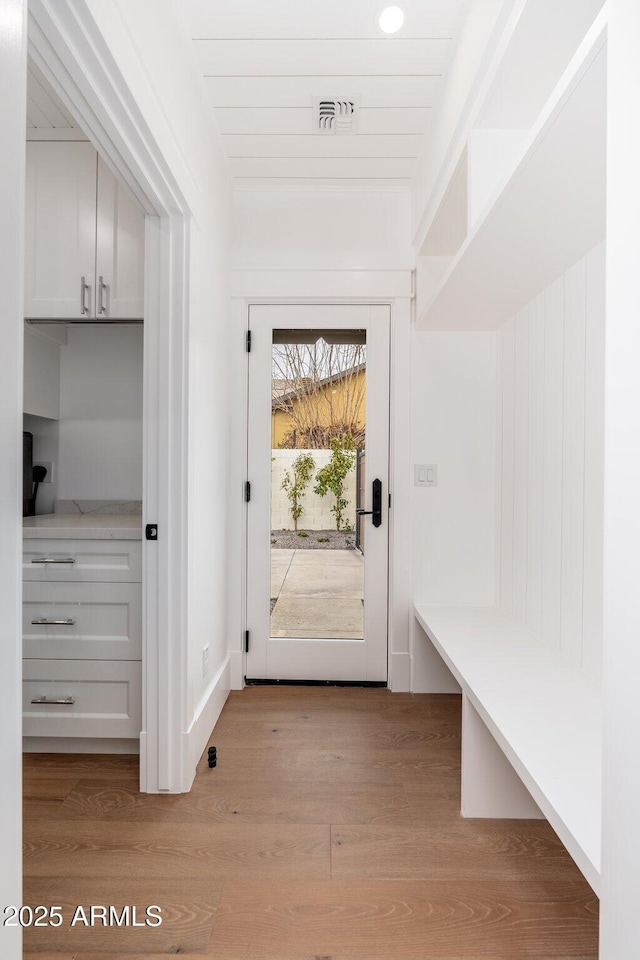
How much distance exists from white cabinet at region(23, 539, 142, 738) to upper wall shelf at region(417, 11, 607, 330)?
64.6 inches

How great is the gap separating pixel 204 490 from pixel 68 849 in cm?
127

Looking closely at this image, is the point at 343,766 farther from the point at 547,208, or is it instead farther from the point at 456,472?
the point at 547,208

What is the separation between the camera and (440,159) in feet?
7.31

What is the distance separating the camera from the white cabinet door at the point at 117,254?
242 cm

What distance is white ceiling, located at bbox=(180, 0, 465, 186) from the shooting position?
6.03 ft

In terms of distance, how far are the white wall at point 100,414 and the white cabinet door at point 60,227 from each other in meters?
0.45

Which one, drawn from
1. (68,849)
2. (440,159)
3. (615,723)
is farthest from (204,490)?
(615,723)

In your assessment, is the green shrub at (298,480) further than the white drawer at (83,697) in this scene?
Yes

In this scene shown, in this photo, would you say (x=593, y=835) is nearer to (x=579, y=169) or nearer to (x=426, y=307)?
(x=579, y=169)

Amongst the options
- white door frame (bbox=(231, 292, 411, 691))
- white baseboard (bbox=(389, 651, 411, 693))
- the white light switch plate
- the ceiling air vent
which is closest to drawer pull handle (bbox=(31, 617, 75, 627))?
white door frame (bbox=(231, 292, 411, 691))

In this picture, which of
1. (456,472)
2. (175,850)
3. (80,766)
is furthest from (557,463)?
(80,766)

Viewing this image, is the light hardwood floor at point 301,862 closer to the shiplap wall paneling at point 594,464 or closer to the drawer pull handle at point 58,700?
the drawer pull handle at point 58,700

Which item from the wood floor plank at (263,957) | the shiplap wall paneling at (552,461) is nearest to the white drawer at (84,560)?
the wood floor plank at (263,957)

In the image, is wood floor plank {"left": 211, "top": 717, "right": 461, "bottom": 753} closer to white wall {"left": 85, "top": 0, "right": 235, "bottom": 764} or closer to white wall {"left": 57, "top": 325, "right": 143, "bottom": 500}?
white wall {"left": 85, "top": 0, "right": 235, "bottom": 764}
